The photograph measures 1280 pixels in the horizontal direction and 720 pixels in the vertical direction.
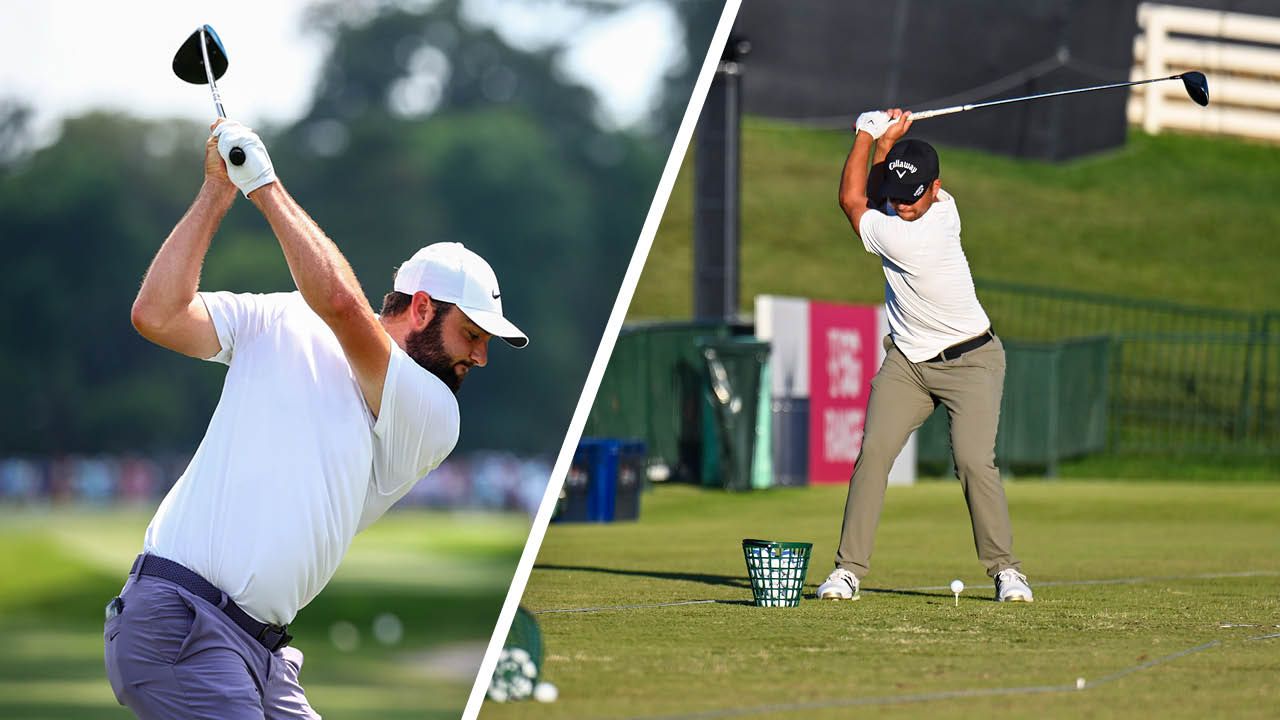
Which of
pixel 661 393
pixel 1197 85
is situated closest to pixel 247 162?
pixel 1197 85

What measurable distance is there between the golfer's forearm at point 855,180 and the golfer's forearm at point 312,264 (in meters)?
3.26

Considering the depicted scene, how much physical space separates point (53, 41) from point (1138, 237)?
6592 cm

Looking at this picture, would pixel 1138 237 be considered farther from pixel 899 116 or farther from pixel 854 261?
pixel 899 116

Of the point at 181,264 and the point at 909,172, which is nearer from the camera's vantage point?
the point at 181,264

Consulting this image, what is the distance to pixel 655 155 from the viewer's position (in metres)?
86.7

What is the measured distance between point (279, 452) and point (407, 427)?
33cm

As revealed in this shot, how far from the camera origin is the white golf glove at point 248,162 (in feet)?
12.3

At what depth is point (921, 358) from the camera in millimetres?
6711

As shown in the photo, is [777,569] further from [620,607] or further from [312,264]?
[312,264]

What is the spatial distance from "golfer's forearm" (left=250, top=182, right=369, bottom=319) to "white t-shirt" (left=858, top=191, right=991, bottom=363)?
10.8ft

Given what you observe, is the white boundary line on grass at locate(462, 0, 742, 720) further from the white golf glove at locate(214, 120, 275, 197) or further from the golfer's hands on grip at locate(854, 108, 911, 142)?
the white golf glove at locate(214, 120, 275, 197)

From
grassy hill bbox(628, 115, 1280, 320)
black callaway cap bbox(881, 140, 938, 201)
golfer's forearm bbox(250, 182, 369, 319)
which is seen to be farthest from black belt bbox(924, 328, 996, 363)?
grassy hill bbox(628, 115, 1280, 320)

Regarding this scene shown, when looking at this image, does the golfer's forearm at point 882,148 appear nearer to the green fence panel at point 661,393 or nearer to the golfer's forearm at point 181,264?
the golfer's forearm at point 181,264

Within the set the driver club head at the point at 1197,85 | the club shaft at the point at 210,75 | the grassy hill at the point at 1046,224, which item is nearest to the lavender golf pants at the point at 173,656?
the club shaft at the point at 210,75
